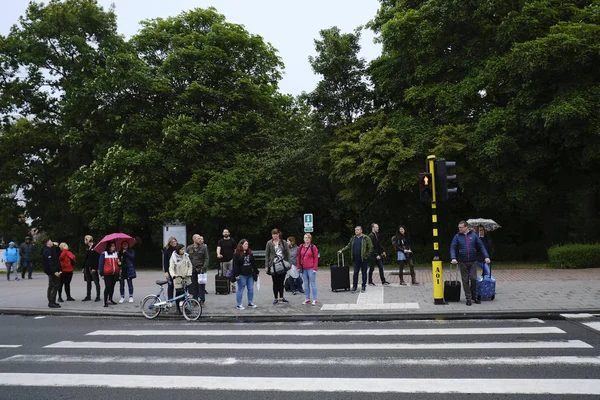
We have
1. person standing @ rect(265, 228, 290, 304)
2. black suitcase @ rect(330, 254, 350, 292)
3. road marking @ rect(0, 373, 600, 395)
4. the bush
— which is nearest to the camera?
road marking @ rect(0, 373, 600, 395)

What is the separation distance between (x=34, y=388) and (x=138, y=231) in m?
29.0

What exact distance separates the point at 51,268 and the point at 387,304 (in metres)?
8.72

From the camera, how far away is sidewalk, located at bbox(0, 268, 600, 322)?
1070 cm

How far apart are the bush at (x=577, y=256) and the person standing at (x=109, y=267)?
623 inches

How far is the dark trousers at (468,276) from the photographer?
447 inches

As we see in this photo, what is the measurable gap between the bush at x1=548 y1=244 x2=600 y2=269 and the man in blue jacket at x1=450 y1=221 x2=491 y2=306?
31.0 ft

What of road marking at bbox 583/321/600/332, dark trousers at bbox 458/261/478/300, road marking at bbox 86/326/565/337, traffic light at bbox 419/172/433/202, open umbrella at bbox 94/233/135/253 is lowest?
road marking at bbox 86/326/565/337

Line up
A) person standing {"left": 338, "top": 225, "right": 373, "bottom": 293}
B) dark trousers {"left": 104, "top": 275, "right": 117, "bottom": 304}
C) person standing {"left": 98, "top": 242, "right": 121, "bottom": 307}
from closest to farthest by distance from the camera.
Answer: person standing {"left": 98, "top": 242, "right": 121, "bottom": 307} → dark trousers {"left": 104, "top": 275, "right": 117, "bottom": 304} → person standing {"left": 338, "top": 225, "right": 373, "bottom": 293}

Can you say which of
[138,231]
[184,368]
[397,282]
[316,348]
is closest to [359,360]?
[316,348]

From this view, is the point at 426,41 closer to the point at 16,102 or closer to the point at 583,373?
the point at 583,373

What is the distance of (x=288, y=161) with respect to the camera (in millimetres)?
27391

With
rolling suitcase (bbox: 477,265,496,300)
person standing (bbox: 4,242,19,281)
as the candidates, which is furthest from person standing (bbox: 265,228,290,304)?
person standing (bbox: 4,242,19,281)

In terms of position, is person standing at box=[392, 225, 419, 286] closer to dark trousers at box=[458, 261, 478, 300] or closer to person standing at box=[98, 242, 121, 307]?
dark trousers at box=[458, 261, 478, 300]

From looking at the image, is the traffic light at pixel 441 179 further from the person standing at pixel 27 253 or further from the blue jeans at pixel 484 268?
the person standing at pixel 27 253
